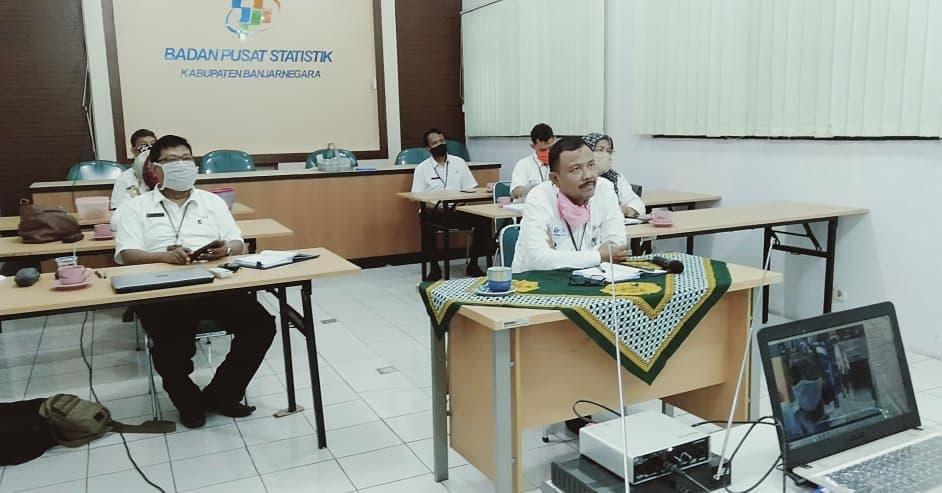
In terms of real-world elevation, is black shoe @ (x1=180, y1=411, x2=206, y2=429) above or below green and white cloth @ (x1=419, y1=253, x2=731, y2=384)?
below

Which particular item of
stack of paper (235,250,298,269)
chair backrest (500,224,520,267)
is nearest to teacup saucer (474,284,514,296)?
chair backrest (500,224,520,267)

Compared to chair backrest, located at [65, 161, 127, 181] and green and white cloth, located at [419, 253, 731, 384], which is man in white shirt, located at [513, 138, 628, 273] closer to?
green and white cloth, located at [419, 253, 731, 384]

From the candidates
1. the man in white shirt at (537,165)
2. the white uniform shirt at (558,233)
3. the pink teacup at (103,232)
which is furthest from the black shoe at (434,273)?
the white uniform shirt at (558,233)

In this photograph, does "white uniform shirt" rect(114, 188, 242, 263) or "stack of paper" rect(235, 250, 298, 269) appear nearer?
"stack of paper" rect(235, 250, 298, 269)

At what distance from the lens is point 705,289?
8.28 ft

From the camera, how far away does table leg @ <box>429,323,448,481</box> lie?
104 inches

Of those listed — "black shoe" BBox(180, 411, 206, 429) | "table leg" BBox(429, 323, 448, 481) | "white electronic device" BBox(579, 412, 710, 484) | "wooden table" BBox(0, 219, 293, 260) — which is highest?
"wooden table" BBox(0, 219, 293, 260)

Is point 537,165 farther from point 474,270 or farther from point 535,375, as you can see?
point 535,375

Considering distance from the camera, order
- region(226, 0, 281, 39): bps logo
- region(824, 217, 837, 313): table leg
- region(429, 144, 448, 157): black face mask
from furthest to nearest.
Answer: region(226, 0, 281, 39): bps logo < region(429, 144, 448, 157): black face mask < region(824, 217, 837, 313): table leg

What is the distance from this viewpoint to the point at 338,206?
681 centimetres

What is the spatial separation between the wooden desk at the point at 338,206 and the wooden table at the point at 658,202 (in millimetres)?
1674

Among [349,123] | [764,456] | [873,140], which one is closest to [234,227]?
[764,456]

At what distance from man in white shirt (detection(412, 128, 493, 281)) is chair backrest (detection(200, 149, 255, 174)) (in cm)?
169

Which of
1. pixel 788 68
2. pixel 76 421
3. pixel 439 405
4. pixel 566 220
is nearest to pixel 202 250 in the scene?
pixel 76 421
